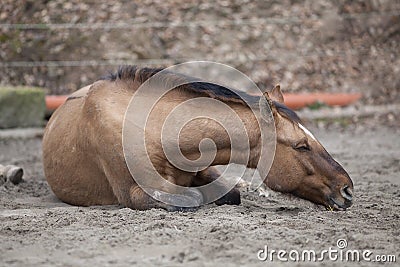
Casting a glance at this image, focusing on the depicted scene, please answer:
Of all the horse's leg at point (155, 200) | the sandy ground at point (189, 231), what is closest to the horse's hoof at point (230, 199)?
the sandy ground at point (189, 231)

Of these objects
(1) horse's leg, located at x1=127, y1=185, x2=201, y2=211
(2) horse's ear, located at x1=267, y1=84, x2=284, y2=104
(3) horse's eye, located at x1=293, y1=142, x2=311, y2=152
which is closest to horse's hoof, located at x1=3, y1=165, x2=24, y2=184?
(1) horse's leg, located at x1=127, y1=185, x2=201, y2=211

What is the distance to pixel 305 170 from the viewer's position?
4.70m

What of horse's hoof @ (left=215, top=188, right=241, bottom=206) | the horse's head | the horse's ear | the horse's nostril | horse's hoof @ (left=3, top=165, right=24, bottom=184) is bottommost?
horse's hoof @ (left=3, top=165, right=24, bottom=184)

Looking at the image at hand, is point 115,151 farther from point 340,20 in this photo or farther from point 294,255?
point 340,20

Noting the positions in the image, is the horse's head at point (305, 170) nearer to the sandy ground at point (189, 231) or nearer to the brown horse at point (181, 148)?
the brown horse at point (181, 148)

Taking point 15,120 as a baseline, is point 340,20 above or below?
above

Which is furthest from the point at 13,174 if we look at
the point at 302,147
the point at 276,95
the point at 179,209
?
the point at 302,147

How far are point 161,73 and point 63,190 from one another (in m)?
1.22

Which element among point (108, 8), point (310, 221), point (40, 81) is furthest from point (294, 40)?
point (310, 221)

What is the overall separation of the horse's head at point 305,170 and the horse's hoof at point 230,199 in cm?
54

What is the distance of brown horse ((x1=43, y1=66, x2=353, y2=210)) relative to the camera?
469 centimetres

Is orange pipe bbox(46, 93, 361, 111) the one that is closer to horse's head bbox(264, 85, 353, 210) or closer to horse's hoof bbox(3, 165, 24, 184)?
horse's hoof bbox(3, 165, 24, 184)

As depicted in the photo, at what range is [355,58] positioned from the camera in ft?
41.1

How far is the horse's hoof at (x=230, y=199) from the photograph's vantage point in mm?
5168
